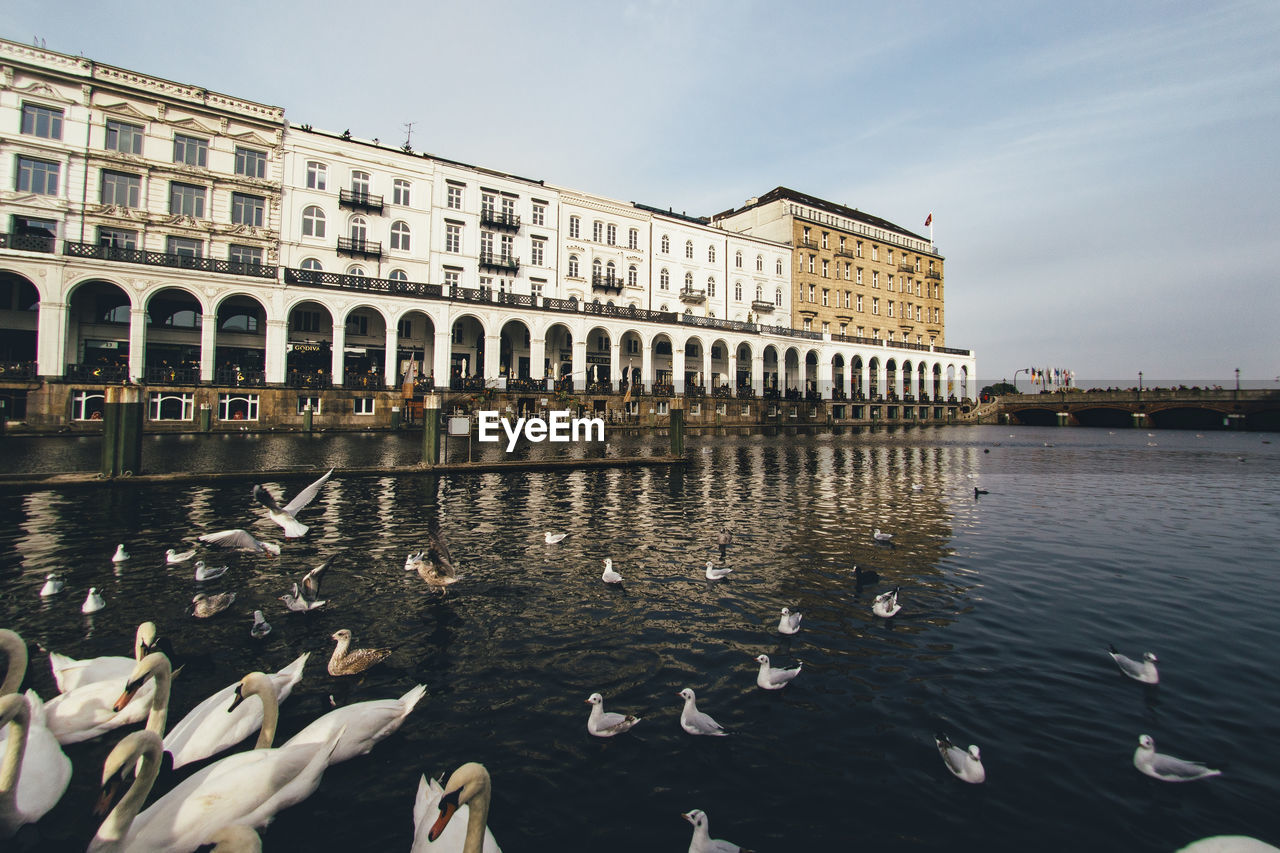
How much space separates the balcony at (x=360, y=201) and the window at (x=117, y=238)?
38.0 feet

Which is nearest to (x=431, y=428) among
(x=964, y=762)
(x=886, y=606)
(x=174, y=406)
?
(x=886, y=606)

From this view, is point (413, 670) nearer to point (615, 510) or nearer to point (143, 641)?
point (143, 641)

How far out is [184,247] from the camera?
34.4m

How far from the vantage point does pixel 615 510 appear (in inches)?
513

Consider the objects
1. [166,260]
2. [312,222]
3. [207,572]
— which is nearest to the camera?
[207,572]

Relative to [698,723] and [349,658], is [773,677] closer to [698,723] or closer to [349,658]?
[698,723]

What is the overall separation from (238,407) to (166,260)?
29.9ft

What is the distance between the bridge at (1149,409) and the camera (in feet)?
208

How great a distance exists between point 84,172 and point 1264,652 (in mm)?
49426

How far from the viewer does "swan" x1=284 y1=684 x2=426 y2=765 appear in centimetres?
383

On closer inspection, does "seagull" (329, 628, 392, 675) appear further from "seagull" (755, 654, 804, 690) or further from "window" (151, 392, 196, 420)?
"window" (151, 392, 196, 420)

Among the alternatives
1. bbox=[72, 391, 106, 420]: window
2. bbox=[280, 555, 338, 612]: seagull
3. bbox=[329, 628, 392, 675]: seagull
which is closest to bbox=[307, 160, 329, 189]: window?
bbox=[72, 391, 106, 420]: window

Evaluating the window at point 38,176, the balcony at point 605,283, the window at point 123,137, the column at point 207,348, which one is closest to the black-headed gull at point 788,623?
the column at point 207,348

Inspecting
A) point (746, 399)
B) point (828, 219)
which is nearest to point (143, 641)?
point (746, 399)
